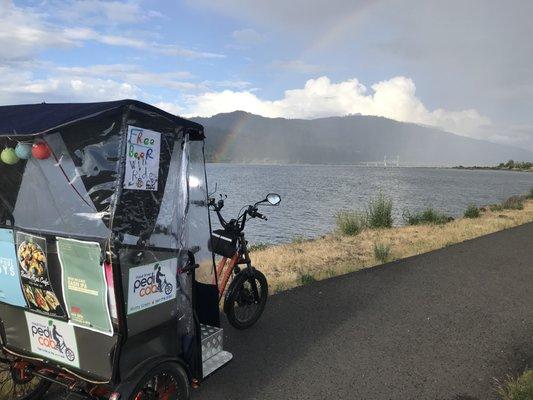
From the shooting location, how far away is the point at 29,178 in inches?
140

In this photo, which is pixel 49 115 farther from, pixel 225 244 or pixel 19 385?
pixel 225 244

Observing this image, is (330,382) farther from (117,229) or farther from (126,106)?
(126,106)

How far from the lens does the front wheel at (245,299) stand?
539 centimetres

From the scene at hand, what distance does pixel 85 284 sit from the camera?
3.12 metres

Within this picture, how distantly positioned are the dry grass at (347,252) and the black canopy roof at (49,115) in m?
4.80

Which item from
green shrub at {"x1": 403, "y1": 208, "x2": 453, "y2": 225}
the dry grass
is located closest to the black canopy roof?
the dry grass

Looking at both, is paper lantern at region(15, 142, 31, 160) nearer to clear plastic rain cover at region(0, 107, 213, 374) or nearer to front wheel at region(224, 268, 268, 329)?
clear plastic rain cover at region(0, 107, 213, 374)

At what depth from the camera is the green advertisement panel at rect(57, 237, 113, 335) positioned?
304 centimetres

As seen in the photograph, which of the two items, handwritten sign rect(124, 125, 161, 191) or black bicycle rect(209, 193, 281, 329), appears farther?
black bicycle rect(209, 193, 281, 329)

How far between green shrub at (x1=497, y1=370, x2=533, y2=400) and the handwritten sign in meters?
3.63

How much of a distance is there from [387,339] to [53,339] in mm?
3791

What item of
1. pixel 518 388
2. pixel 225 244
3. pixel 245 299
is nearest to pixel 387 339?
pixel 518 388

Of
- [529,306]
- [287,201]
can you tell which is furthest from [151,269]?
[287,201]

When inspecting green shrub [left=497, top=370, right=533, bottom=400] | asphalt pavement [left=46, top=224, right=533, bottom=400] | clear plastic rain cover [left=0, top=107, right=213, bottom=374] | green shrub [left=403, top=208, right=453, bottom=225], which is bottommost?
green shrub [left=403, top=208, right=453, bottom=225]
